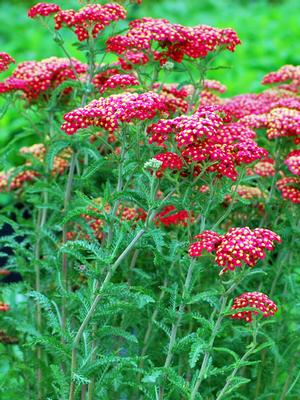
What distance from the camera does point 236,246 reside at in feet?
10.0

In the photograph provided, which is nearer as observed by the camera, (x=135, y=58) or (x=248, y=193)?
(x=135, y=58)

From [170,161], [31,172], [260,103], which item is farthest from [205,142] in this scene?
[31,172]

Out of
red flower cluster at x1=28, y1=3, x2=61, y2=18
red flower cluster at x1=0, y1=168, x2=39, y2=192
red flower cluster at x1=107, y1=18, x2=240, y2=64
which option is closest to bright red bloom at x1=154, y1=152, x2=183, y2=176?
red flower cluster at x1=107, y1=18, x2=240, y2=64

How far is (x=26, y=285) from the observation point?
13.3ft

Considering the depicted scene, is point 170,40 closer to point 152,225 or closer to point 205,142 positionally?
point 205,142

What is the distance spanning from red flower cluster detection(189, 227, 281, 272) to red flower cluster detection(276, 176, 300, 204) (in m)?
0.61

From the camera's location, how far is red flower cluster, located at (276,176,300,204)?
3795 millimetres

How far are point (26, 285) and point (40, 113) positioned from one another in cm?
97

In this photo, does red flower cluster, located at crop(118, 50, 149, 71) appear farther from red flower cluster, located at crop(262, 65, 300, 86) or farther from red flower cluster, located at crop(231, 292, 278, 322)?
red flower cluster, located at crop(231, 292, 278, 322)

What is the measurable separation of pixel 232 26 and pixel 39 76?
31.4 ft

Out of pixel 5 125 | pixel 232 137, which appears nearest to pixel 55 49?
pixel 5 125

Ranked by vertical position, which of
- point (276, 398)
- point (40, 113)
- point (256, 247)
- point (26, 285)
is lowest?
point (276, 398)

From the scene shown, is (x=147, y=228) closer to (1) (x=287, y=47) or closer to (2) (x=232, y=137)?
(2) (x=232, y=137)

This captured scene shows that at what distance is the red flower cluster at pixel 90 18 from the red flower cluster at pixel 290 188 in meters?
1.07
